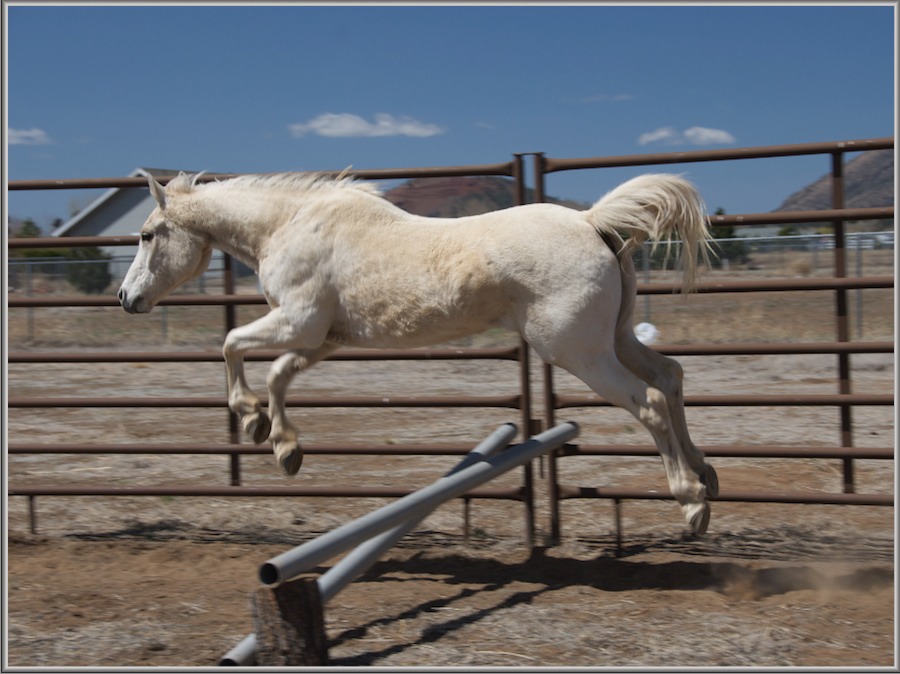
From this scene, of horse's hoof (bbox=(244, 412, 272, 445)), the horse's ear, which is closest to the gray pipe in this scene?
horse's hoof (bbox=(244, 412, 272, 445))

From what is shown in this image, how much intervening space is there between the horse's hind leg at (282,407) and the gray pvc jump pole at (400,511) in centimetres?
80

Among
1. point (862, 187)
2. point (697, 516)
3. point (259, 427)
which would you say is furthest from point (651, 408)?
point (862, 187)

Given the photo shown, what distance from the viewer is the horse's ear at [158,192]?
4730 millimetres

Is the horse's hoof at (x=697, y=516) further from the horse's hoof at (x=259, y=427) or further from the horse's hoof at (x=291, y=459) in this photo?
the horse's hoof at (x=259, y=427)

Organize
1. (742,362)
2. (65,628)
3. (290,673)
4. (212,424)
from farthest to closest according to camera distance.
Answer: (742,362) < (212,424) < (65,628) < (290,673)

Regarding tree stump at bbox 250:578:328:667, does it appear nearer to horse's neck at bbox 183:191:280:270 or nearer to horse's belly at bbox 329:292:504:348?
horse's belly at bbox 329:292:504:348

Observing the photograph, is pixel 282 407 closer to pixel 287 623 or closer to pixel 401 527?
pixel 401 527

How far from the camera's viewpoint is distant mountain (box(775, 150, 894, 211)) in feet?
17.6

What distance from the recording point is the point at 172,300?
5340 mm

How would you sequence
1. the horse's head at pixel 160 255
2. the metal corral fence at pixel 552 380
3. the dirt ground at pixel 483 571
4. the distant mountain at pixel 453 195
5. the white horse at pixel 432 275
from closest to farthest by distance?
the dirt ground at pixel 483 571 → the white horse at pixel 432 275 → the metal corral fence at pixel 552 380 → the horse's head at pixel 160 255 → the distant mountain at pixel 453 195

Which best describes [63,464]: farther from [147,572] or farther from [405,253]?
[405,253]

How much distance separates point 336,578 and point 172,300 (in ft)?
7.94

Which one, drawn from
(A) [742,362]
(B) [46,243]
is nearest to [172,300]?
(B) [46,243]

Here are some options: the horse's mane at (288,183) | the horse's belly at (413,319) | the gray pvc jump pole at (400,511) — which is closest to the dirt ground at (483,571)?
the gray pvc jump pole at (400,511)
